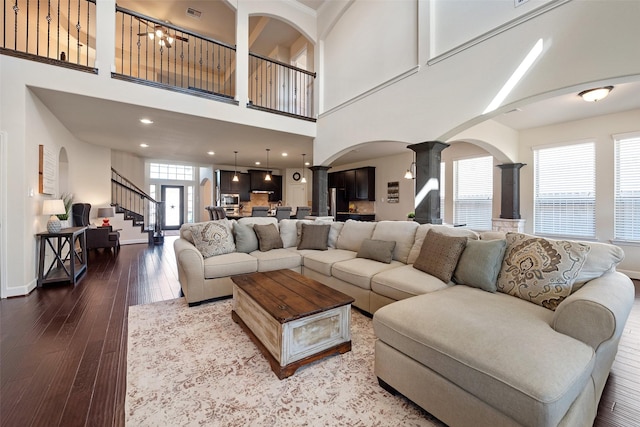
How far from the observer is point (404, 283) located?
7.75ft

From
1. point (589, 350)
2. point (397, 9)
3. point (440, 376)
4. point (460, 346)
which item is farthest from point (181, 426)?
point (397, 9)

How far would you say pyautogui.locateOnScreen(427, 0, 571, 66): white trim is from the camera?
8.23ft

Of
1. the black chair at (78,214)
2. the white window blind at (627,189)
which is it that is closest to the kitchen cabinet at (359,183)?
the white window blind at (627,189)

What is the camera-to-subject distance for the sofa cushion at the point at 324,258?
3.29 metres

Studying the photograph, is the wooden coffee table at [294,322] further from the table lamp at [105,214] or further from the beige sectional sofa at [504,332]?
the table lamp at [105,214]

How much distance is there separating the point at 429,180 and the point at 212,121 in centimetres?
392

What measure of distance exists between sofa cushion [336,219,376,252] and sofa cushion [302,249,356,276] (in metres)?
0.10

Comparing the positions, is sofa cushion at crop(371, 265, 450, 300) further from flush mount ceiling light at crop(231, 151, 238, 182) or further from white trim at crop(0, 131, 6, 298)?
flush mount ceiling light at crop(231, 151, 238, 182)

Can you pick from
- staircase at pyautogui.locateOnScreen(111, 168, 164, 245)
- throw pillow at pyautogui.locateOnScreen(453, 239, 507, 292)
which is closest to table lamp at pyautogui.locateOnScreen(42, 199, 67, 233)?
staircase at pyautogui.locateOnScreen(111, 168, 164, 245)

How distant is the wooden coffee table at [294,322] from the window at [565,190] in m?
5.44

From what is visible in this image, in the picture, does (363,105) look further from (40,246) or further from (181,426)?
(40,246)

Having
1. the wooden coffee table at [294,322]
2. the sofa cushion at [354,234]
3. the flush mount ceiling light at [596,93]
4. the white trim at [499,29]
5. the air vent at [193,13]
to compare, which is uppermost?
the air vent at [193,13]

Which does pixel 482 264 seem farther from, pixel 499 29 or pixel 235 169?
pixel 235 169

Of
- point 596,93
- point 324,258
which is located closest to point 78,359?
point 324,258
